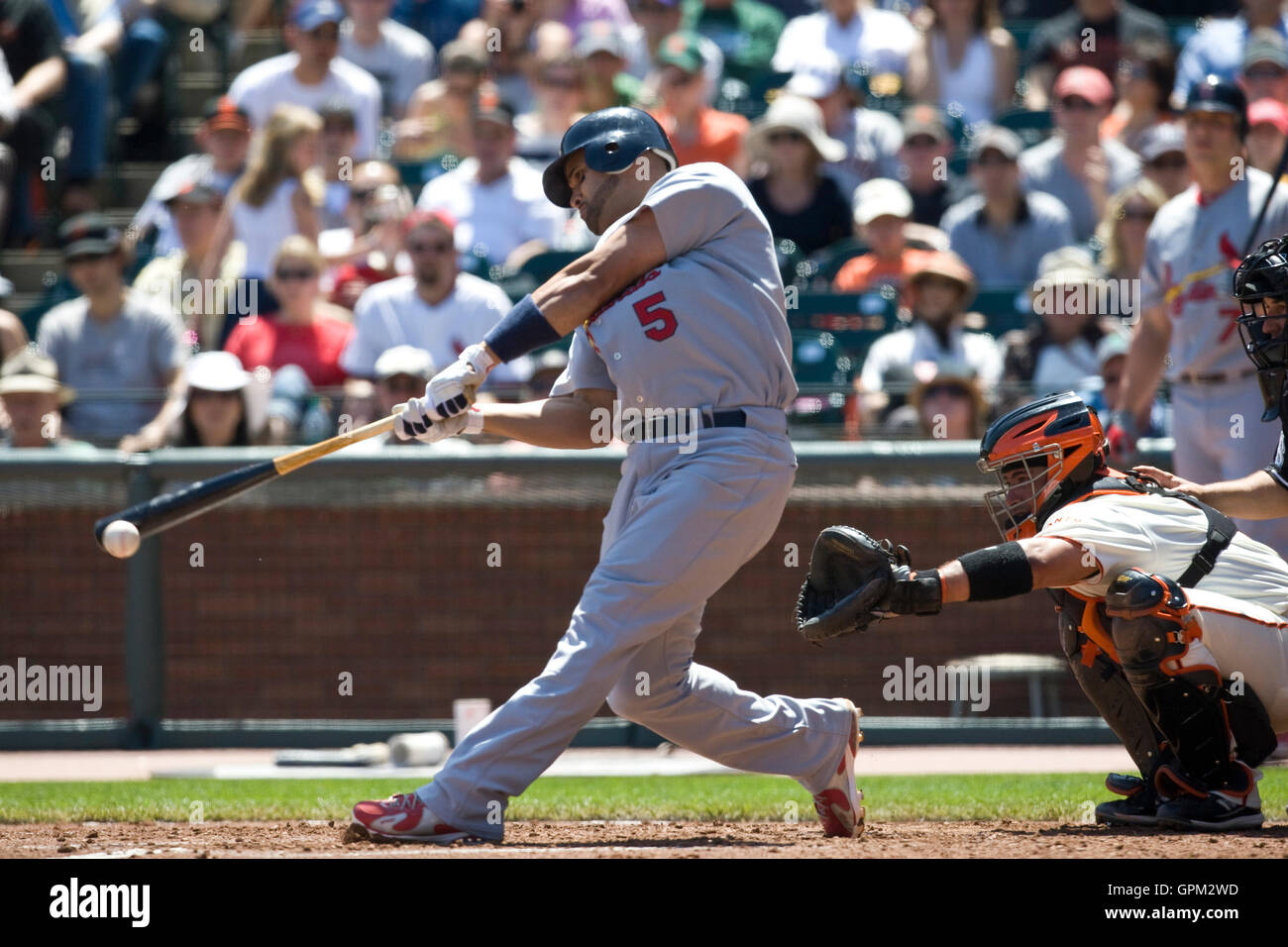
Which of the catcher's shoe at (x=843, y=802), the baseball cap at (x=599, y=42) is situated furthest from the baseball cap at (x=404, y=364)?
the catcher's shoe at (x=843, y=802)

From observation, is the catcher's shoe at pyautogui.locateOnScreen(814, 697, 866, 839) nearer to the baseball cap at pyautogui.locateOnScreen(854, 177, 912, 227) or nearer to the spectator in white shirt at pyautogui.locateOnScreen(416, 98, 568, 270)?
the baseball cap at pyautogui.locateOnScreen(854, 177, 912, 227)

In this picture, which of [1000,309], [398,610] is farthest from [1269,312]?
[1000,309]

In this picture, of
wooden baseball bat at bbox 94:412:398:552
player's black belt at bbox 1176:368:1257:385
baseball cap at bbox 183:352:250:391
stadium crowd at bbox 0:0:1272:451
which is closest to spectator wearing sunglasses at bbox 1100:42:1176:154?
stadium crowd at bbox 0:0:1272:451

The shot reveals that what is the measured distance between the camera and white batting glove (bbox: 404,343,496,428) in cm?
476

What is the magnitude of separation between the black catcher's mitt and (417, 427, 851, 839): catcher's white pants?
0.27 metres

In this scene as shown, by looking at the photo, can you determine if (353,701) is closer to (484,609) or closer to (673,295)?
(484,609)

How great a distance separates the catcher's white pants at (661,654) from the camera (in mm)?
4512

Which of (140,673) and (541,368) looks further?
(541,368)

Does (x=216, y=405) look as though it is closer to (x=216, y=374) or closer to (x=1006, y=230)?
(x=216, y=374)

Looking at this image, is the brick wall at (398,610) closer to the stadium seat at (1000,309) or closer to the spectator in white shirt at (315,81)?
the stadium seat at (1000,309)

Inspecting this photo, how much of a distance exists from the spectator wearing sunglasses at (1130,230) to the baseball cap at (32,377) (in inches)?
219

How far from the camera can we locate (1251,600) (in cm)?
496

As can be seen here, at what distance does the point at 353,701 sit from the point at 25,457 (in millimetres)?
1945
